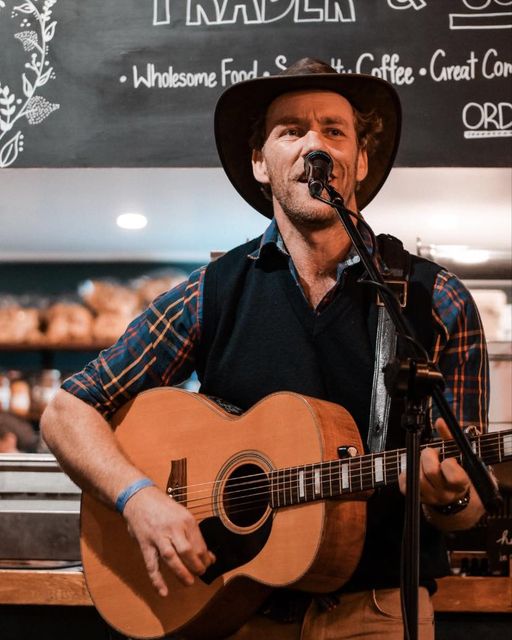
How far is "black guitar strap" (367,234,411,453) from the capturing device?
6.04ft

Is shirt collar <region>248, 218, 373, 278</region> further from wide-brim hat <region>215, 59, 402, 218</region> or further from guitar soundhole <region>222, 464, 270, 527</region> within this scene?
guitar soundhole <region>222, 464, 270, 527</region>

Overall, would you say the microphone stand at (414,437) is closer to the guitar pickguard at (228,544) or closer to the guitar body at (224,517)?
the guitar body at (224,517)

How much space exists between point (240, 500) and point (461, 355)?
1.91ft

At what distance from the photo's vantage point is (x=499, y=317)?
3.39 m

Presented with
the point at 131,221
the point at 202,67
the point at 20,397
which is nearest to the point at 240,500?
the point at 202,67

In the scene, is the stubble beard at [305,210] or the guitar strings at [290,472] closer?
the guitar strings at [290,472]

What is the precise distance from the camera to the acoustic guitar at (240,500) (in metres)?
1.74

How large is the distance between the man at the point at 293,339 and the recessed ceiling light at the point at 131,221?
5.07 feet

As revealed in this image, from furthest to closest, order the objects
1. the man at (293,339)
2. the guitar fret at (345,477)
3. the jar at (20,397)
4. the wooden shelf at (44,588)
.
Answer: the jar at (20,397) < the wooden shelf at (44,588) < the man at (293,339) < the guitar fret at (345,477)

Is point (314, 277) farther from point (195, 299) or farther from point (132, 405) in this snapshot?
point (132, 405)

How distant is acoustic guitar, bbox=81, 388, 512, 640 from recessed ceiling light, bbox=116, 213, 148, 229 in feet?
5.89

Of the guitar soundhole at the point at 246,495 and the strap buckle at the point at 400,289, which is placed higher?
the strap buckle at the point at 400,289

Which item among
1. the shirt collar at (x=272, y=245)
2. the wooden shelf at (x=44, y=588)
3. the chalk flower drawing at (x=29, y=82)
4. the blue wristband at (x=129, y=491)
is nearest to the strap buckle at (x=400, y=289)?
the shirt collar at (x=272, y=245)

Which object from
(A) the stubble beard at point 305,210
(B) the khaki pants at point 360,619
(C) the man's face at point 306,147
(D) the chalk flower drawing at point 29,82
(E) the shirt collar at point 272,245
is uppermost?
(D) the chalk flower drawing at point 29,82
